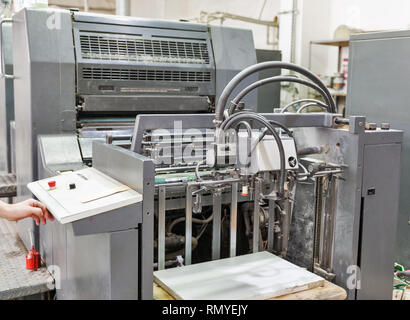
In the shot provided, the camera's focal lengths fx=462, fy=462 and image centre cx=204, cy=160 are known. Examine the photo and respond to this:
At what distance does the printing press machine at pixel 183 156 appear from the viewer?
1513 millimetres

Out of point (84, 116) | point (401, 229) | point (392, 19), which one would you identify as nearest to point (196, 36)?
point (84, 116)

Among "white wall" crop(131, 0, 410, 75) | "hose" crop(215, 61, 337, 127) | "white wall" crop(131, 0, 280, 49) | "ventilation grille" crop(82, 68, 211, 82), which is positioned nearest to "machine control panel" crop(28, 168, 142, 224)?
"hose" crop(215, 61, 337, 127)

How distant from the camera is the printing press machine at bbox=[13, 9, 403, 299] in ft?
4.96

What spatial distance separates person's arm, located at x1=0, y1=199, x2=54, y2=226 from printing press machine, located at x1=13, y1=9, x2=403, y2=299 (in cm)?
15

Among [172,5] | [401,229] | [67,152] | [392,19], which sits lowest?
[401,229]

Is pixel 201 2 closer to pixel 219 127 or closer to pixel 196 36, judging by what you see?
pixel 196 36

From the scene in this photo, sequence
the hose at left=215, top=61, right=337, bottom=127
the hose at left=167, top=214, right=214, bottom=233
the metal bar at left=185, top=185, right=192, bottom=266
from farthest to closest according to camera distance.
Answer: the hose at left=167, top=214, right=214, bottom=233 → the metal bar at left=185, top=185, right=192, bottom=266 → the hose at left=215, top=61, right=337, bottom=127

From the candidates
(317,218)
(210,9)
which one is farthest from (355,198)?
(210,9)

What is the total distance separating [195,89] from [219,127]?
111cm

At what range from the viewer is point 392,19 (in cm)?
439

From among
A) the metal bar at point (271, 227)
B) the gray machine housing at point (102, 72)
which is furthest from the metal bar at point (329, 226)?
the gray machine housing at point (102, 72)

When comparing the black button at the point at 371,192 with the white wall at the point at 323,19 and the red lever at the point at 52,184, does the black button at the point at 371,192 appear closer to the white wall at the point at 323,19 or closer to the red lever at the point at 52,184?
the red lever at the point at 52,184

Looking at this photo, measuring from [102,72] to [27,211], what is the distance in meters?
1.00

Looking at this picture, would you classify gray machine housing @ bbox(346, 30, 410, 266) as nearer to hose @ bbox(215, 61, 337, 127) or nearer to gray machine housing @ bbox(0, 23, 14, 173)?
hose @ bbox(215, 61, 337, 127)
